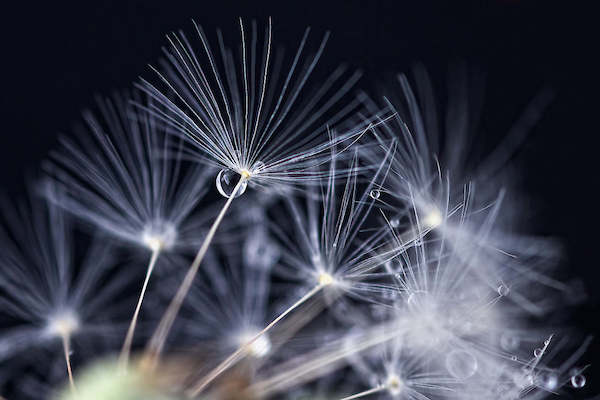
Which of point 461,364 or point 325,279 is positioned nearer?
point 325,279

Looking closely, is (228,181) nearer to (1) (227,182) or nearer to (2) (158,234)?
(1) (227,182)

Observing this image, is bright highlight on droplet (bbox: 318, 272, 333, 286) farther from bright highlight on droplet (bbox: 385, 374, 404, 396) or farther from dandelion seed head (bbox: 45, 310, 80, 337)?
dandelion seed head (bbox: 45, 310, 80, 337)

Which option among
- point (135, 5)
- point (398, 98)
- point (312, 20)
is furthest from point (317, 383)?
point (135, 5)

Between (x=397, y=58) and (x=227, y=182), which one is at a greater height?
(x=397, y=58)

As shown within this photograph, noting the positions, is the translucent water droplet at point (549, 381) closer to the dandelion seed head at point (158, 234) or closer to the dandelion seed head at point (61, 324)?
the dandelion seed head at point (158, 234)

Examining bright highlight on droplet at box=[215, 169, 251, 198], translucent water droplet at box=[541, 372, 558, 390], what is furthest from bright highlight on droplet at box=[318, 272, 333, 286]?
translucent water droplet at box=[541, 372, 558, 390]

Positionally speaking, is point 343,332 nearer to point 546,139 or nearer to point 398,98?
point 398,98

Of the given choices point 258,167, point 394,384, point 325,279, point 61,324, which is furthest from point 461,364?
point 61,324
